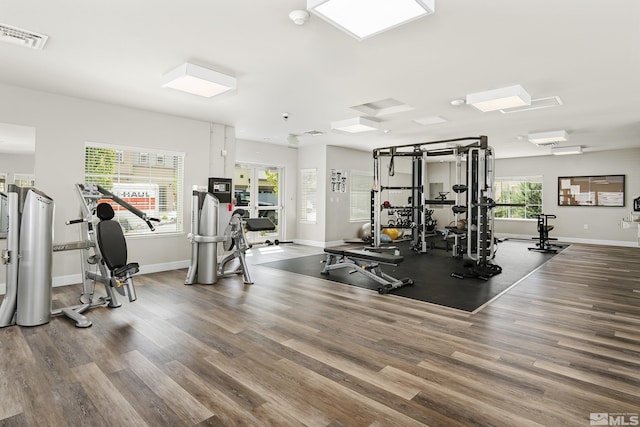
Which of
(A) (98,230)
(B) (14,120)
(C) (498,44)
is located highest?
(C) (498,44)

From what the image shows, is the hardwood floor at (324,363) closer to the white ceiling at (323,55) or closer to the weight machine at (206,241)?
the weight machine at (206,241)

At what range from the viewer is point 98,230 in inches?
137

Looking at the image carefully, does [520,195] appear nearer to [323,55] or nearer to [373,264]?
[373,264]

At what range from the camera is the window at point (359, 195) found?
9500 mm

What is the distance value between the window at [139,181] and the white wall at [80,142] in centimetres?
11

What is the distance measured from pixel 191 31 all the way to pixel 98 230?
2.06 metres

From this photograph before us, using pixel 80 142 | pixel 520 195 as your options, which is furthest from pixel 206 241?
pixel 520 195

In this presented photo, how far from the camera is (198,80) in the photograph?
11.9 feet

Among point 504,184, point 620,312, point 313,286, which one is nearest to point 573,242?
point 504,184

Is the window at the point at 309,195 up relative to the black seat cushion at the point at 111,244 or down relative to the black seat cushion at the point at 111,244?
up

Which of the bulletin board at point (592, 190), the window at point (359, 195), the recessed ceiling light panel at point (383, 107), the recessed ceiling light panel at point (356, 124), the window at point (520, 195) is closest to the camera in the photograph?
the recessed ceiling light panel at point (383, 107)

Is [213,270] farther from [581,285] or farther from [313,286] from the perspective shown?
[581,285]

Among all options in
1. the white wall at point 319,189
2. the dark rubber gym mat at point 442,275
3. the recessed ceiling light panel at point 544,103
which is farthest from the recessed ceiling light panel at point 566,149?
the white wall at point 319,189

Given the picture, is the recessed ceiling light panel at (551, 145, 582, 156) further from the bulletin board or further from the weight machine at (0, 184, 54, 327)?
the weight machine at (0, 184, 54, 327)
